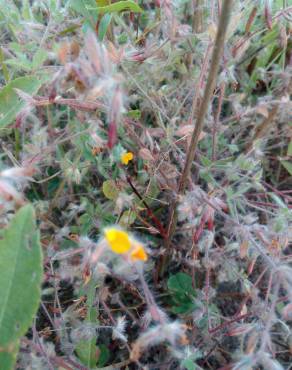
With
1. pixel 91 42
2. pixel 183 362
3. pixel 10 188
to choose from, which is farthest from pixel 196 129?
pixel 183 362

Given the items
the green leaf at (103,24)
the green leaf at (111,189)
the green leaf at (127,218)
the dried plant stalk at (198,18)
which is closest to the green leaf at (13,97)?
the green leaf at (103,24)

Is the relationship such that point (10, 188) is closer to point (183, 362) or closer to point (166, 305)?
point (183, 362)

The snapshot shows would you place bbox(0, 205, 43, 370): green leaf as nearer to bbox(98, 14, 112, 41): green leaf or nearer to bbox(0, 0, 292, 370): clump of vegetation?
bbox(0, 0, 292, 370): clump of vegetation

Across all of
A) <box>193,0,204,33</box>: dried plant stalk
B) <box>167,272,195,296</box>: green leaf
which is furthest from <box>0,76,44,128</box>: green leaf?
<box>167,272,195,296</box>: green leaf

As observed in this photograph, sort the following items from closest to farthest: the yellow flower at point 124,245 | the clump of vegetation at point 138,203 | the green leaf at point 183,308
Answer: the yellow flower at point 124,245
the clump of vegetation at point 138,203
the green leaf at point 183,308

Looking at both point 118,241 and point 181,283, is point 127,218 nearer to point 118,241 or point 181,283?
point 181,283

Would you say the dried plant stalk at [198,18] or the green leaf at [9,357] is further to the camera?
the dried plant stalk at [198,18]

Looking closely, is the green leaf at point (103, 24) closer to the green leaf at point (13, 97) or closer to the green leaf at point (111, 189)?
the green leaf at point (13, 97)
